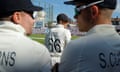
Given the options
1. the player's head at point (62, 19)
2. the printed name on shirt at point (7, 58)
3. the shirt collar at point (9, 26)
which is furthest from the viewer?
the player's head at point (62, 19)

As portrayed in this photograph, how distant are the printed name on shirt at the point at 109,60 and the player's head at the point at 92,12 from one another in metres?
0.30

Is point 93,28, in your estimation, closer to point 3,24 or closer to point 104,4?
point 104,4

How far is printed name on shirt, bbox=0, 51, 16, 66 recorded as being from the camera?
10.1ft

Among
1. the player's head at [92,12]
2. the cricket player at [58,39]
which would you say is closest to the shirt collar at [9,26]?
the player's head at [92,12]

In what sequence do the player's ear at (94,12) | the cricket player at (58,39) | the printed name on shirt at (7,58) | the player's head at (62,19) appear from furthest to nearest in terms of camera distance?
the player's head at (62,19), the cricket player at (58,39), the player's ear at (94,12), the printed name on shirt at (7,58)

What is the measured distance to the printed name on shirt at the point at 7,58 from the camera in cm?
308

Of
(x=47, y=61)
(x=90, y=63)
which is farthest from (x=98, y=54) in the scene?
(x=47, y=61)

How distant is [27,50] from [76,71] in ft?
1.54

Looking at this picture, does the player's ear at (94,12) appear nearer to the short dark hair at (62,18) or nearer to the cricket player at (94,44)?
the cricket player at (94,44)

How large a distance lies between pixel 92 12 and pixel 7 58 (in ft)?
2.87

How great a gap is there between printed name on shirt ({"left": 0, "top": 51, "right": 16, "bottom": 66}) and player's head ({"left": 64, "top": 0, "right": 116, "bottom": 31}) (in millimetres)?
744

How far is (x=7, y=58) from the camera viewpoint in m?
3.09

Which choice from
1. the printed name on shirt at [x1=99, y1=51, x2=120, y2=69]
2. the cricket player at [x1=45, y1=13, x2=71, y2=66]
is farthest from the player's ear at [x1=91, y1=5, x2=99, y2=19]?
the cricket player at [x1=45, y1=13, x2=71, y2=66]

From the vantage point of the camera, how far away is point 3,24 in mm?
3232
